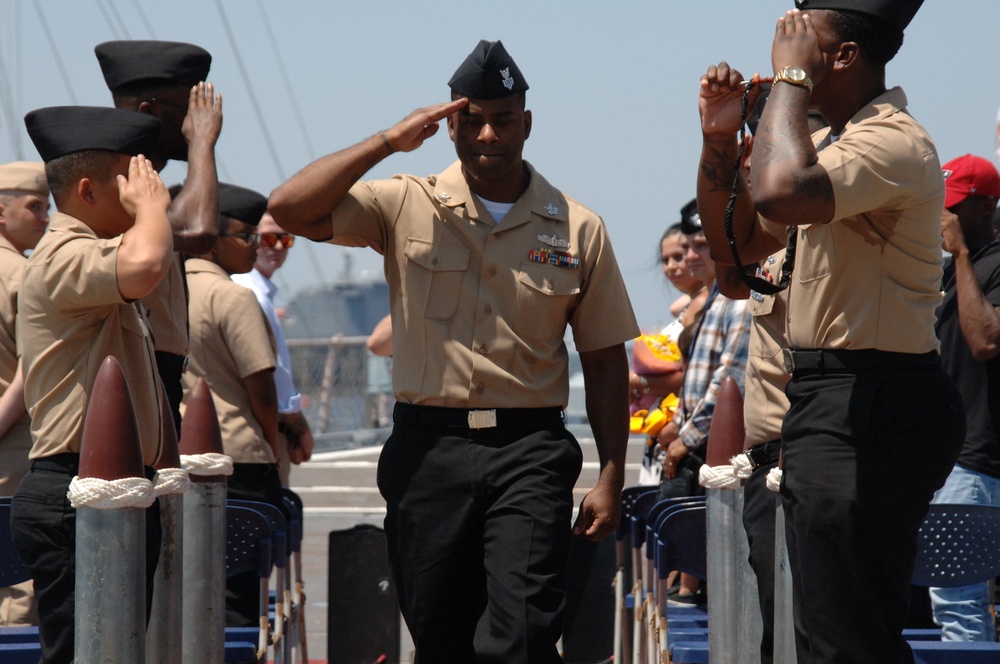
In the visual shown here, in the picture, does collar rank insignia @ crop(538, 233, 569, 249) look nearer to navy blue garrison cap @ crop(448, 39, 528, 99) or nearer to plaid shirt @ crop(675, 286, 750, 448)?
navy blue garrison cap @ crop(448, 39, 528, 99)

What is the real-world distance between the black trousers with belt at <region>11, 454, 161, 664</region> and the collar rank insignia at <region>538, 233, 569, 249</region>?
5.59 feet

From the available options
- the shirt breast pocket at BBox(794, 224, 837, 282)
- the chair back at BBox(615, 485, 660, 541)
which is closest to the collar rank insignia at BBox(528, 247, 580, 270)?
the shirt breast pocket at BBox(794, 224, 837, 282)

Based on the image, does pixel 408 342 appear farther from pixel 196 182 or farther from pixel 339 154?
pixel 196 182

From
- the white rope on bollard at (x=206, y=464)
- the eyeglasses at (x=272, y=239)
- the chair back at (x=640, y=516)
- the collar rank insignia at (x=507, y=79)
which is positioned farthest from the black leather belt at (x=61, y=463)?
the eyeglasses at (x=272, y=239)

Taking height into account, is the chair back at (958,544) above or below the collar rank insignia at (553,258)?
below

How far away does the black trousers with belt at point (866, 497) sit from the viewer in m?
3.31

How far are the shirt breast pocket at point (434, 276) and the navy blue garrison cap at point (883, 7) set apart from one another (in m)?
1.45

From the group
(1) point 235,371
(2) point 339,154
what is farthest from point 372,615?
(2) point 339,154

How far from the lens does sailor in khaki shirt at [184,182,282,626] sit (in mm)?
6320

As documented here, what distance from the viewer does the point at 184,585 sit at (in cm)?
458

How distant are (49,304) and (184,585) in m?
1.18

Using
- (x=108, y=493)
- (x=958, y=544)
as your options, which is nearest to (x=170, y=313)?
(x=108, y=493)

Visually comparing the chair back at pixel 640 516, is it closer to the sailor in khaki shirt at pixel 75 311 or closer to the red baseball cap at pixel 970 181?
the red baseball cap at pixel 970 181

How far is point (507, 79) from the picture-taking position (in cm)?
441
